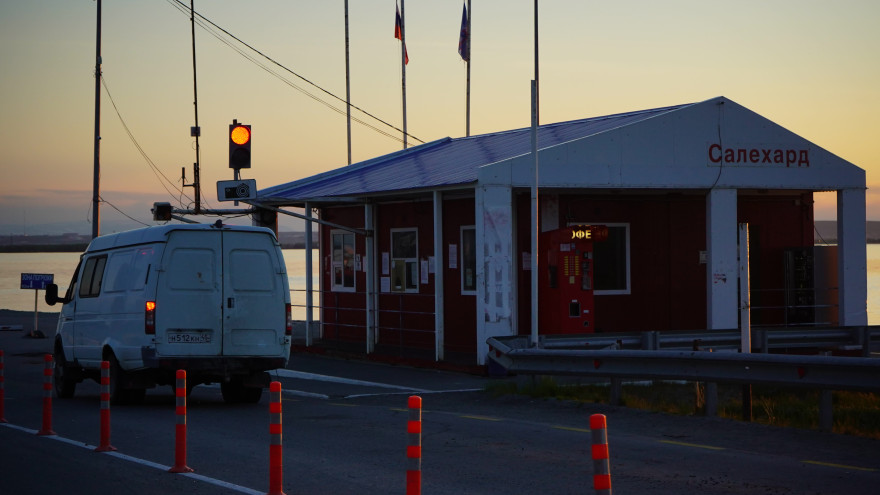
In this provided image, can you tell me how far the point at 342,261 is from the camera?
28.6 meters

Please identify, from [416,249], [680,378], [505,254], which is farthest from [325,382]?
[680,378]

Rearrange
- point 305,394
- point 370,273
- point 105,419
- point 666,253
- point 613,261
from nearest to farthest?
point 105,419 → point 305,394 → point 613,261 → point 666,253 → point 370,273

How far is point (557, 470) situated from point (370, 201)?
16.0m

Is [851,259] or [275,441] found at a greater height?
[851,259]

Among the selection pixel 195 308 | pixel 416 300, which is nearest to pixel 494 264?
pixel 416 300

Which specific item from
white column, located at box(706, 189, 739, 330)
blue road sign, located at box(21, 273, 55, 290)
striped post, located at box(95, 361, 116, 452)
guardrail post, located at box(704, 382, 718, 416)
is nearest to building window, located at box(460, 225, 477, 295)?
white column, located at box(706, 189, 739, 330)

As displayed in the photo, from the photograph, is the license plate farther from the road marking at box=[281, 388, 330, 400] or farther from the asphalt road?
the road marking at box=[281, 388, 330, 400]

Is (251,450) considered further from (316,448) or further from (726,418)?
(726,418)

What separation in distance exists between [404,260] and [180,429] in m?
15.9

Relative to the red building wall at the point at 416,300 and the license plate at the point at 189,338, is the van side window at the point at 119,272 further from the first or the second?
the red building wall at the point at 416,300

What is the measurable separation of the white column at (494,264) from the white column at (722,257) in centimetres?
410

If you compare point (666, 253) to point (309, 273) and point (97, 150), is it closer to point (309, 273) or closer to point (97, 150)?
point (309, 273)

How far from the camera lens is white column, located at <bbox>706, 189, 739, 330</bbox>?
2197 cm

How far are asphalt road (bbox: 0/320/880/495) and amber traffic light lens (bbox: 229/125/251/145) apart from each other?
3.82 metres
